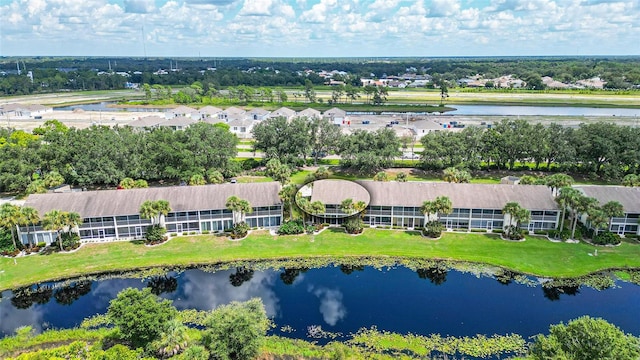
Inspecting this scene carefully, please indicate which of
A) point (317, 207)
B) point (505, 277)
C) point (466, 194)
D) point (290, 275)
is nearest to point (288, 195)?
point (317, 207)

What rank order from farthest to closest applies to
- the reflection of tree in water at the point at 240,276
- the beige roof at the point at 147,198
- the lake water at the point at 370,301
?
the beige roof at the point at 147,198 < the reflection of tree in water at the point at 240,276 < the lake water at the point at 370,301

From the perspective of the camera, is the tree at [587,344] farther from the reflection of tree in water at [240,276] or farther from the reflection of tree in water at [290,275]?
the reflection of tree in water at [240,276]

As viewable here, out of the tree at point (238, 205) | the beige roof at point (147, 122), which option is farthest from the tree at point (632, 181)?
the beige roof at point (147, 122)

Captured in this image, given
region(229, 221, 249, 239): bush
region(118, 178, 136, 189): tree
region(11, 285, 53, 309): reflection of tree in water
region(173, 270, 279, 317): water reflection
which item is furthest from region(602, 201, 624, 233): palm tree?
region(118, 178, 136, 189): tree

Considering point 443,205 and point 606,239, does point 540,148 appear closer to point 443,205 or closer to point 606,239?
point 606,239

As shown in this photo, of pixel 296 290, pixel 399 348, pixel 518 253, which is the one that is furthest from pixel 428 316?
pixel 518 253

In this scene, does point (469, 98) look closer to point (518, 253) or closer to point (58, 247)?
point (518, 253)
